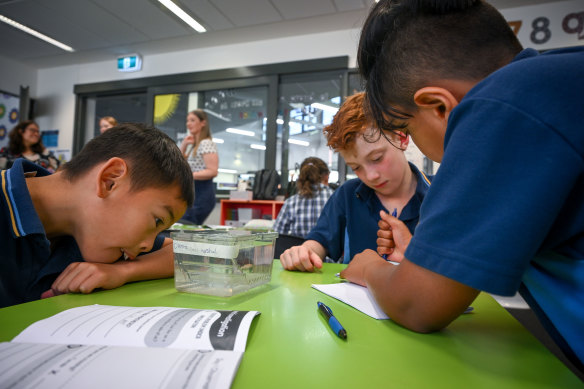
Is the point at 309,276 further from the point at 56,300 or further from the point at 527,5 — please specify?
the point at 527,5

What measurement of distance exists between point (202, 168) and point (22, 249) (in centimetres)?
238

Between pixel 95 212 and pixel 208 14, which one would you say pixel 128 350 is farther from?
pixel 208 14

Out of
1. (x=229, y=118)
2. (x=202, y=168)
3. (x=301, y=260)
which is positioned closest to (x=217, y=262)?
(x=301, y=260)

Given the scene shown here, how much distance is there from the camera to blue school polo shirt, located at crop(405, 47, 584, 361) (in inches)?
14.8

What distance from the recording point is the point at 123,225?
0.79 metres

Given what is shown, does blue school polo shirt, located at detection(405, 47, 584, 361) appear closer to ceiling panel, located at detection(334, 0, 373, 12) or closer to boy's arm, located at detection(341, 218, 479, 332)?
boy's arm, located at detection(341, 218, 479, 332)

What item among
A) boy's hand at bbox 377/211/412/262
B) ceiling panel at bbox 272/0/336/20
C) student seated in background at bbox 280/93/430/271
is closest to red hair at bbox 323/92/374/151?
student seated in background at bbox 280/93/430/271

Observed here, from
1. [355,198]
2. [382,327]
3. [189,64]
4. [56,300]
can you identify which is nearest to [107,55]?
[189,64]

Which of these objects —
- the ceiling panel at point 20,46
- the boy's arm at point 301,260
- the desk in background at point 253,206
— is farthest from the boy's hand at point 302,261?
the ceiling panel at point 20,46

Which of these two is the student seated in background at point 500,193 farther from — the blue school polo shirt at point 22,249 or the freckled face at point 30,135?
the freckled face at point 30,135

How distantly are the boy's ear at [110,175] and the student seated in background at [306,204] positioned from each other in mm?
1894

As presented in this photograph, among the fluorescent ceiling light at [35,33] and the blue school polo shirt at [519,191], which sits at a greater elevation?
the fluorescent ceiling light at [35,33]

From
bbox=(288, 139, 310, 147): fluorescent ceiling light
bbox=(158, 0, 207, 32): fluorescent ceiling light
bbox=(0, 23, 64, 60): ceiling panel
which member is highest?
bbox=(158, 0, 207, 32): fluorescent ceiling light

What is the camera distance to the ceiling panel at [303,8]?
3.62m
